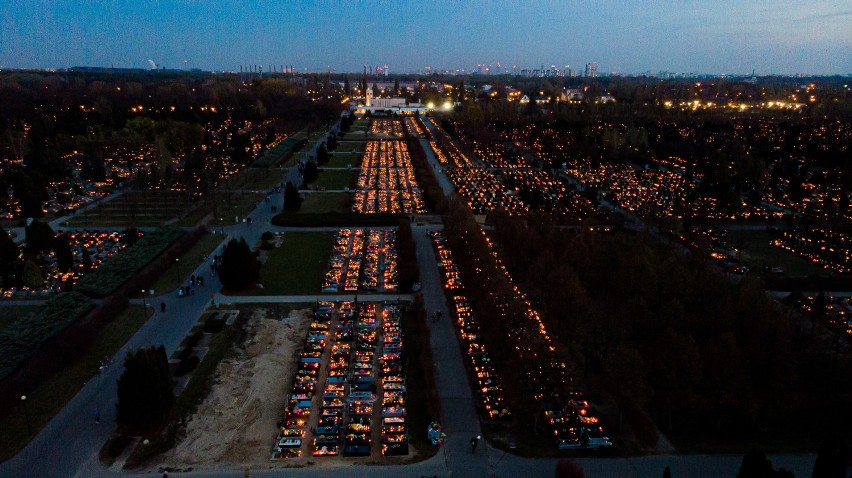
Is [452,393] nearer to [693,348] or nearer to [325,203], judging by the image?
[693,348]

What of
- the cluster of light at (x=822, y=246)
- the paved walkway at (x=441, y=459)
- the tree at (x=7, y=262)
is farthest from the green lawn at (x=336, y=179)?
the cluster of light at (x=822, y=246)

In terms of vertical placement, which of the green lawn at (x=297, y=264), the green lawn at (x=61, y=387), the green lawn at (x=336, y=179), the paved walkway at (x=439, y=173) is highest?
the paved walkway at (x=439, y=173)

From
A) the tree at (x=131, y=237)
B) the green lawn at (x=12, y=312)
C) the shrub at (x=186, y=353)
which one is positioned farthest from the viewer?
the tree at (x=131, y=237)

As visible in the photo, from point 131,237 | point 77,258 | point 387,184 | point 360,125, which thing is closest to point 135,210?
point 131,237

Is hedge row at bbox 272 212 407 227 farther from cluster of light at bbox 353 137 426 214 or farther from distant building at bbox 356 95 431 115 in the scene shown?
distant building at bbox 356 95 431 115

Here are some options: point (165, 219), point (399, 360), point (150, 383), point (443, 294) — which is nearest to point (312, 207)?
point (165, 219)

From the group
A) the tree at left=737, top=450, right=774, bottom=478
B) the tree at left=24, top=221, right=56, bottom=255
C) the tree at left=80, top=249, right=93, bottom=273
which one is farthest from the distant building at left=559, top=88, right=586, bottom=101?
the tree at left=737, top=450, right=774, bottom=478

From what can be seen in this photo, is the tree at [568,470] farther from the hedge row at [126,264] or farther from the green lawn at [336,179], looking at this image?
the green lawn at [336,179]
